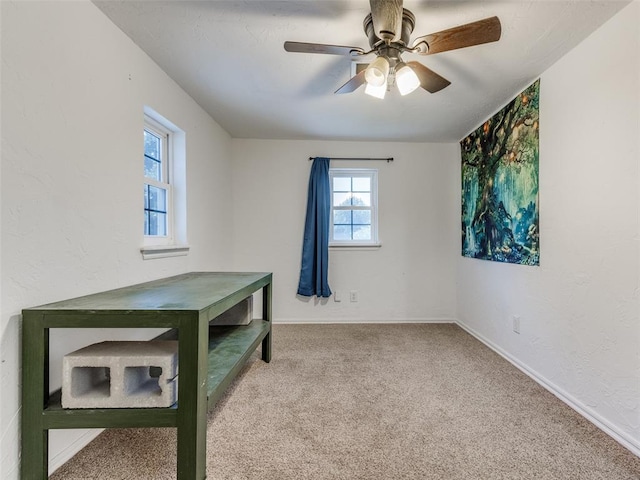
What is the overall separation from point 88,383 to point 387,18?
1.97 meters

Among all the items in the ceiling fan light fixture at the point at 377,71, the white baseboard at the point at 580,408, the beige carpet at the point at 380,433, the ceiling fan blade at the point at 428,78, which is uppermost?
the ceiling fan blade at the point at 428,78

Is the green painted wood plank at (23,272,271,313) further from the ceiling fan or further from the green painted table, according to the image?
the ceiling fan

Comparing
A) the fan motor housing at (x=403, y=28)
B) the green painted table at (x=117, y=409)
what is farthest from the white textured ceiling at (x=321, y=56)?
the green painted table at (x=117, y=409)

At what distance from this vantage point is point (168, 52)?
1.80m

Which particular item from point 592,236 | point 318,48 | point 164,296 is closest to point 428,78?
point 318,48

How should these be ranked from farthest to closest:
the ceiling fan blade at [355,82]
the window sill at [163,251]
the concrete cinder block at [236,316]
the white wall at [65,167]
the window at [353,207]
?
the window at [353,207] → the concrete cinder block at [236,316] → the window sill at [163,251] → the ceiling fan blade at [355,82] → the white wall at [65,167]

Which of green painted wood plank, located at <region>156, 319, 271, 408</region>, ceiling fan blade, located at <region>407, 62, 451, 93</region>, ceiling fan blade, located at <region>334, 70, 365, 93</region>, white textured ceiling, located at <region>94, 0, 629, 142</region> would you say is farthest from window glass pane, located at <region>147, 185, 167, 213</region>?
ceiling fan blade, located at <region>407, 62, 451, 93</region>

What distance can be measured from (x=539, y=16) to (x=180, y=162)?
2.42 m

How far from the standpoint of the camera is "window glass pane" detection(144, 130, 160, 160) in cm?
210

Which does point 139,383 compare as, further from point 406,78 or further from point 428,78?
point 428,78

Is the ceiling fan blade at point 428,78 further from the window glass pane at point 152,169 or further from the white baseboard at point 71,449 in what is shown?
the white baseboard at point 71,449

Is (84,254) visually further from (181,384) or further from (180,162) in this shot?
(180,162)

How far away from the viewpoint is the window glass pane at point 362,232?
356cm

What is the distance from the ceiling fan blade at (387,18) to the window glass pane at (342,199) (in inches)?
88.0
